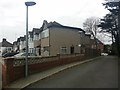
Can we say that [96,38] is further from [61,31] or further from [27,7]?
[27,7]

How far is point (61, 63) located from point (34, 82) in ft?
50.4

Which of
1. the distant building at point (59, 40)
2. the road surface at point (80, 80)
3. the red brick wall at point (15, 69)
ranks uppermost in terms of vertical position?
the distant building at point (59, 40)

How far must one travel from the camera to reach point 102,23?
5303 centimetres

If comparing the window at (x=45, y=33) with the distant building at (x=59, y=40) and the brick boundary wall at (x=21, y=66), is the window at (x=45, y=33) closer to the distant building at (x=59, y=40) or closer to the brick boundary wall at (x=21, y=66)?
the distant building at (x=59, y=40)

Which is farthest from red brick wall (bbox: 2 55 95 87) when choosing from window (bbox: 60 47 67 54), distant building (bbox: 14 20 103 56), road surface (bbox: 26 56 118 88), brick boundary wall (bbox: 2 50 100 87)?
window (bbox: 60 47 67 54)

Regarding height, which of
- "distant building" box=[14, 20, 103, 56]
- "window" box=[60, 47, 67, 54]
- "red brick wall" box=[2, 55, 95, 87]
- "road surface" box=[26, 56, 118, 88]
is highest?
"distant building" box=[14, 20, 103, 56]

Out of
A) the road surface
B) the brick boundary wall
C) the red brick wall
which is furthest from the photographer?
the brick boundary wall

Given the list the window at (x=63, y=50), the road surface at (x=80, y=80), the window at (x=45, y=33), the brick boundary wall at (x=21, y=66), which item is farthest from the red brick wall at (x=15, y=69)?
the window at (x=63, y=50)

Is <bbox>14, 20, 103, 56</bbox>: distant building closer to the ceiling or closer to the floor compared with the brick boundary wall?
closer to the ceiling

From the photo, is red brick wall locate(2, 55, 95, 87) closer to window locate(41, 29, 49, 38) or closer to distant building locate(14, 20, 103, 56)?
distant building locate(14, 20, 103, 56)

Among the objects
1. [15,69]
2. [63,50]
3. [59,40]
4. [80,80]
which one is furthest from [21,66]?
[63,50]

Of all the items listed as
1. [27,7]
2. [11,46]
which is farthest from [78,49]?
[11,46]

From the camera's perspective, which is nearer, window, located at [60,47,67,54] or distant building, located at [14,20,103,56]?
distant building, located at [14,20,103,56]

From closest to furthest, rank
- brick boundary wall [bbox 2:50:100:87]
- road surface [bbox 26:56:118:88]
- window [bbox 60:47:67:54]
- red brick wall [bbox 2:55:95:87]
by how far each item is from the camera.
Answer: road surface [bbox 26:56:118:88] → red brick wall [bbox 2:55:95:87] → brick boundary wall [bbox 2:50:100:87] → window [bbox 60:47:67:54]
